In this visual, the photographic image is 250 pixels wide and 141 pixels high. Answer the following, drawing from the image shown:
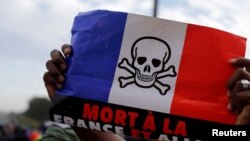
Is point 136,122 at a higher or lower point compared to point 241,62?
lower

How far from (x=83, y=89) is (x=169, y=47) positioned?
1.32 ft

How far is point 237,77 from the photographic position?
84.7 inches

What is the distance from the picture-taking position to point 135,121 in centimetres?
225

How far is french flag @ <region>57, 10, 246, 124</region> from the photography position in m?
2.26

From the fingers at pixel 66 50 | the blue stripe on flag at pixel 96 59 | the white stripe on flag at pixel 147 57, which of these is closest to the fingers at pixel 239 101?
the white stripe on flag at pixel 147 57

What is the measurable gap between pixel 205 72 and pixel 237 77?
164mm

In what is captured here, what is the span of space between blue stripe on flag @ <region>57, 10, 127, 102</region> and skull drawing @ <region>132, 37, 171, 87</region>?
0.29 feet

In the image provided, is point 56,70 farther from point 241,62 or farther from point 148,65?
point 241,62

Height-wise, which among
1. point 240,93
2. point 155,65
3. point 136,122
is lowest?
point 136,122

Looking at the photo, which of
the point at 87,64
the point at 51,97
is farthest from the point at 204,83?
the point at 51,97

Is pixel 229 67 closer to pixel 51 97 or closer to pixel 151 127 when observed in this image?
pixel 151 127

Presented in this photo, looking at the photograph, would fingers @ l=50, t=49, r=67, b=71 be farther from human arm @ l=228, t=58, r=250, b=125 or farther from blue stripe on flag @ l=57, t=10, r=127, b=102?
human arm @ l=228, t=58, r=250, b=125

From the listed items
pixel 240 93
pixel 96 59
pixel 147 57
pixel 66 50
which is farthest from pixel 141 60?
pixel 240 93

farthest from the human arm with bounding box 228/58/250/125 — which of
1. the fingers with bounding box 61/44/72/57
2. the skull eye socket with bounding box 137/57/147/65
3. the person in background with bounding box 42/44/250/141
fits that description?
the fingers with bounding box 61/44/72/57
